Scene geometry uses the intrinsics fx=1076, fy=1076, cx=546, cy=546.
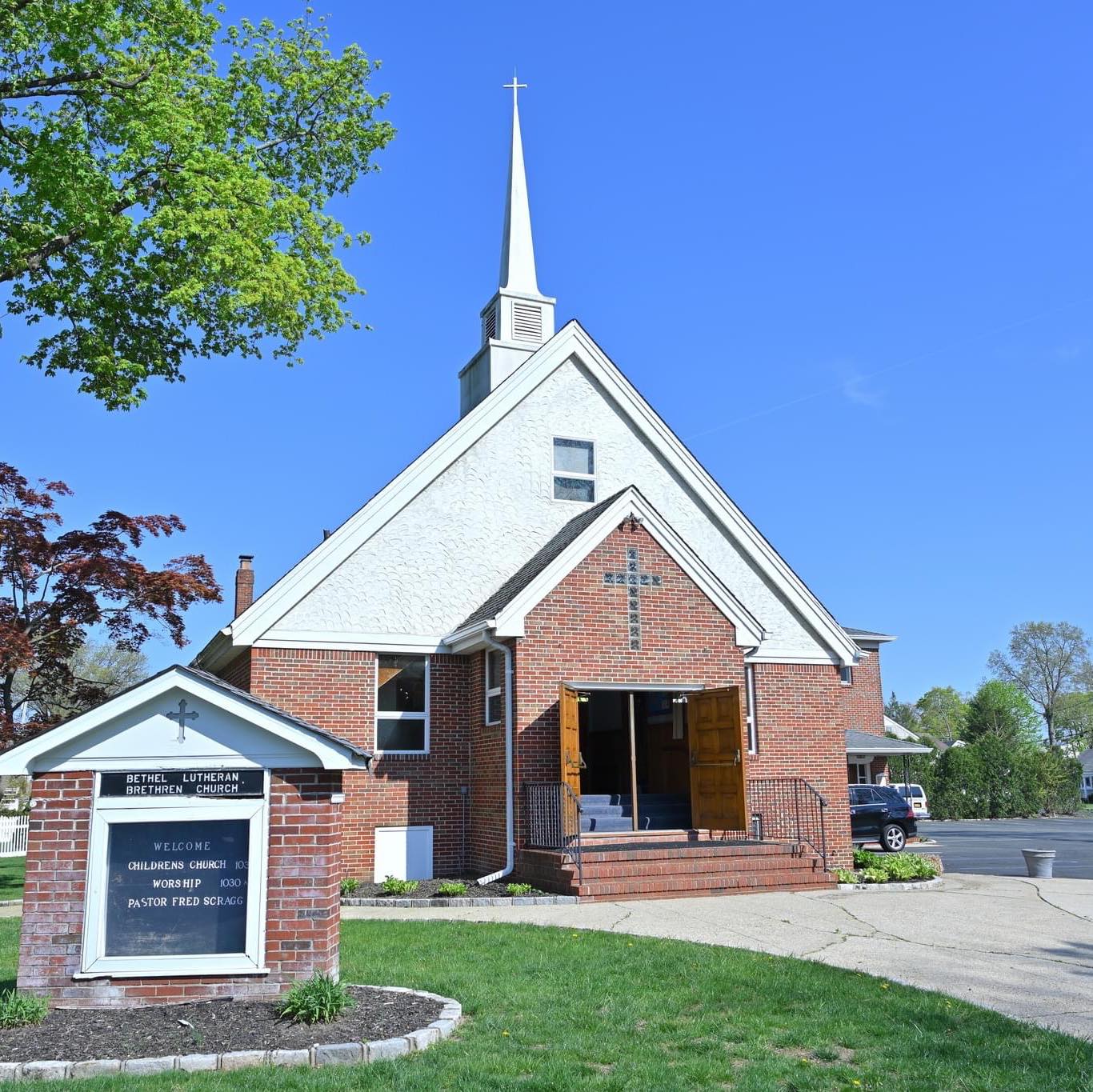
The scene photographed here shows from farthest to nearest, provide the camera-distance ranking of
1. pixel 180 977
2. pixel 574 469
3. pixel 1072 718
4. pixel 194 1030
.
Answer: pixel 1072 718, pixel 574 469, pixel 180 977, pixel 194 1030

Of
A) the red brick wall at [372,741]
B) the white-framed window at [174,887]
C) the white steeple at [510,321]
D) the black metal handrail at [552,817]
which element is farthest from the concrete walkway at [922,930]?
the white steeple at [510,321]

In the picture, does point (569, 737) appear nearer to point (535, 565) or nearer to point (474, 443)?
point (535, 565)

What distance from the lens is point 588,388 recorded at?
66.2 ft

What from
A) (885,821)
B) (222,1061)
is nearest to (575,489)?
(885,821)

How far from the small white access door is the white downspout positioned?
1.19 m

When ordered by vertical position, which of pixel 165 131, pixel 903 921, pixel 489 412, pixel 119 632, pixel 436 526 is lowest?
pixel 903 921

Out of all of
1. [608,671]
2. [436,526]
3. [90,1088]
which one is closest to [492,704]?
[608,671]

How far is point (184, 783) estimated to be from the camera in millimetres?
7938

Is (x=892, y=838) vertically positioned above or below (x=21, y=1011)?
below

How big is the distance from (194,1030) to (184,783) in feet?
5.68

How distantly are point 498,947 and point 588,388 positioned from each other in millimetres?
12015

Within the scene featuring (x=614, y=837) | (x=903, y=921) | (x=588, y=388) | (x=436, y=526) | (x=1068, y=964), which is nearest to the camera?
(x=1068, y=964)

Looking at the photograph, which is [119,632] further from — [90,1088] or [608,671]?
[90,1088]

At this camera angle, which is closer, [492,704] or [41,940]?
[41,940]
